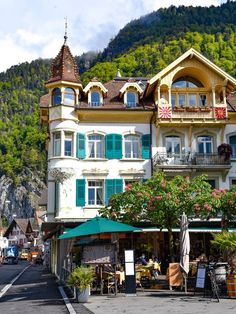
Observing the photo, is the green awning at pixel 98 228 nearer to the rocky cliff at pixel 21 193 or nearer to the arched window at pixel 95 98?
the arched window at pixel 95 98

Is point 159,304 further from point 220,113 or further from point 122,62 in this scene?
point 122,62

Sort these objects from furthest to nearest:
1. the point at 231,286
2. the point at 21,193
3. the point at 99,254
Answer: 1. the point at 21,193
2. the point at 99,254
3. the point at 231,286

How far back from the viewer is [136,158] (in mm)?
30281

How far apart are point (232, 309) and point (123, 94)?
779 inches

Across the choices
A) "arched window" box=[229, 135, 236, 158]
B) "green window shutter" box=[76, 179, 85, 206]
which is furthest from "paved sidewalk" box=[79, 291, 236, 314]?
"arched window" box=[229, 135, 236, 158]

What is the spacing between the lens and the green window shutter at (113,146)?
98.2ft

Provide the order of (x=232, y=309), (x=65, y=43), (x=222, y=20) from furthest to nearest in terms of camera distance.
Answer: (x=222, y=20) < (x=65, y=43) < (x=232, y=309)

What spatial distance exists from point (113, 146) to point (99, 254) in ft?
42.0

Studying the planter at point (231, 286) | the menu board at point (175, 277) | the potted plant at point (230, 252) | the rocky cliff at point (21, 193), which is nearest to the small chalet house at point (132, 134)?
the menu board at point (175, 277)

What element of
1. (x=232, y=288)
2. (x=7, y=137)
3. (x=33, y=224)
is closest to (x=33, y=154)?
(x=7, y=137)

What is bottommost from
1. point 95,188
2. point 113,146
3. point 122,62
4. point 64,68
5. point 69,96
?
point 95,188

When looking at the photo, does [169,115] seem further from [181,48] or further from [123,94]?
[181,48]

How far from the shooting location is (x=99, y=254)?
58.9 ft

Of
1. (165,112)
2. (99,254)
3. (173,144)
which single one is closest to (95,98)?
(165,112)
